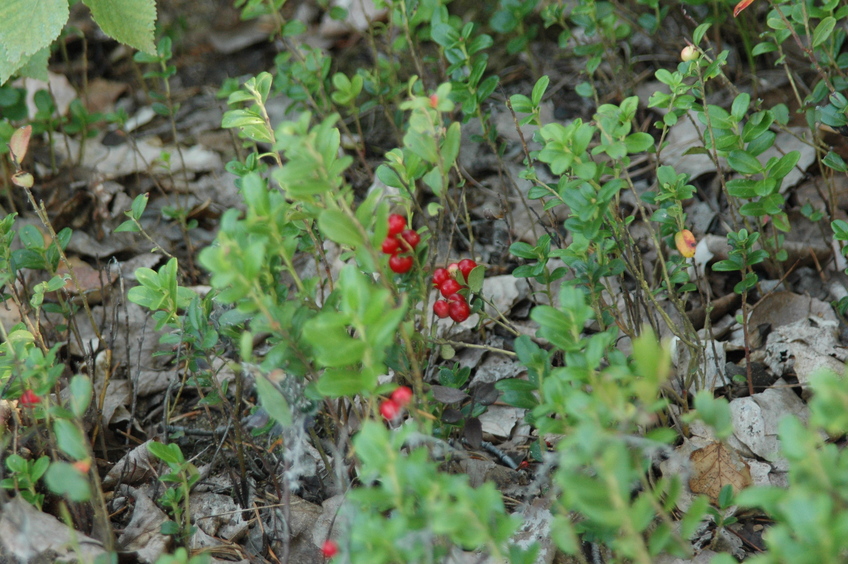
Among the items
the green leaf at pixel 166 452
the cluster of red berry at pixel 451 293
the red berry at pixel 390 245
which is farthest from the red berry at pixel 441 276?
the green leaf at pixel 166 452

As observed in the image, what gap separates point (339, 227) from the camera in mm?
1582

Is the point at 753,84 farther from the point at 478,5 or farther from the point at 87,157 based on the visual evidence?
the point at 87,157

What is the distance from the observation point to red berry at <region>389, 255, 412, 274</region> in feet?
6.30

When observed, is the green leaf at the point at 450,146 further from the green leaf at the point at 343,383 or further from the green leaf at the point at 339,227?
the green leaf at the point at 343,383

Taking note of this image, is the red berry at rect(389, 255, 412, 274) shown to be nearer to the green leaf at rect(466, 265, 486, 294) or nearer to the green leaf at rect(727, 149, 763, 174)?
the green leaf at rect(466, 265, 486, 294)

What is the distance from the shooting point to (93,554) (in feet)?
6.31

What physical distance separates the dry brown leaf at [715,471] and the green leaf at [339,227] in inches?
51.0

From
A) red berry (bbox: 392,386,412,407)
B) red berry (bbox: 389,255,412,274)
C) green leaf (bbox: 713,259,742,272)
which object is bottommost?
green leaf (bbox: 713,259,742,272)

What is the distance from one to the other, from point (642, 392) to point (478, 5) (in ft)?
12.0

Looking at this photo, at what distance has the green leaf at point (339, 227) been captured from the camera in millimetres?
1568

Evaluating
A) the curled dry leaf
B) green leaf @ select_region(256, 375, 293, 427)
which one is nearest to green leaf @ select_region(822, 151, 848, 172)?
the curled dry leaf

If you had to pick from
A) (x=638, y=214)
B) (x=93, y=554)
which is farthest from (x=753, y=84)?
(x=93, y=554)

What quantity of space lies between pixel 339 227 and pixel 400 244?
331 millimetres

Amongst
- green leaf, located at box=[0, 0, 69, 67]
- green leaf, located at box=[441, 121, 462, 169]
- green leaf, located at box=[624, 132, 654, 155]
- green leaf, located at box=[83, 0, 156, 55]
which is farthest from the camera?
green leaf, located at box=[83, 0, 156, 55]
